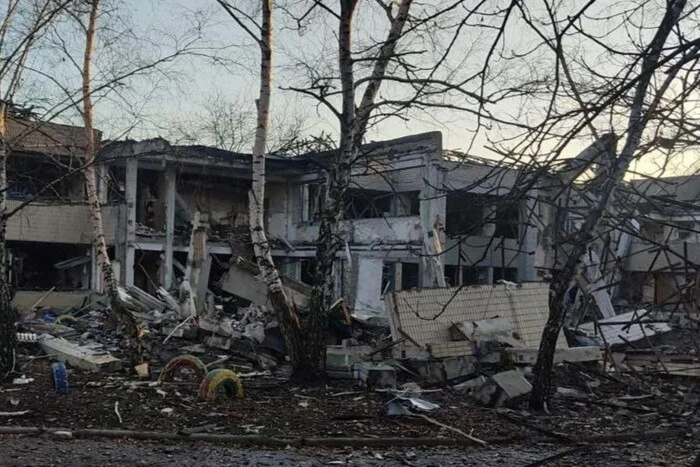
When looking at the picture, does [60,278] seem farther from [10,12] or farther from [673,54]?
[673,54]

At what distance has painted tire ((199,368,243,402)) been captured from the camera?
877 cm

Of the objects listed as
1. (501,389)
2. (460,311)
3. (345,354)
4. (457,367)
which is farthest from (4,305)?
(460,311)

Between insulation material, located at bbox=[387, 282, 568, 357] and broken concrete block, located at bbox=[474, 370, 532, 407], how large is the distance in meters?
1.48

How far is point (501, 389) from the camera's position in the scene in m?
9.02

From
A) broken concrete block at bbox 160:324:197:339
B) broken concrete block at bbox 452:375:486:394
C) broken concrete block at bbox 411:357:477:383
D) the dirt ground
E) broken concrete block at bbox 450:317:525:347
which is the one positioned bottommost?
the dirt ground

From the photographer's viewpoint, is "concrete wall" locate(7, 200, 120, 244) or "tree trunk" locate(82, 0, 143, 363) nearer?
"tree trunk" locate(82, 0, 143, 363)

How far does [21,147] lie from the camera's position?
11180 millimetres

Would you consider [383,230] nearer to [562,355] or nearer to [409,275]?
[409,275]

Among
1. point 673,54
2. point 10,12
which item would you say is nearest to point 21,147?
point 10,12

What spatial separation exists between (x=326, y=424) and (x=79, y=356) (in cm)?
561

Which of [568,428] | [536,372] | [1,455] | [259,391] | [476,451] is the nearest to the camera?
[1,455]

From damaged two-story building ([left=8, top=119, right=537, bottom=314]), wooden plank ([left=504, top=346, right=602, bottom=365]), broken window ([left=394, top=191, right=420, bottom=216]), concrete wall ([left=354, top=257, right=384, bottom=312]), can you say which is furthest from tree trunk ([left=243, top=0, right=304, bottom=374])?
broken window ([left=394, top=191, right=420, bottom=216])

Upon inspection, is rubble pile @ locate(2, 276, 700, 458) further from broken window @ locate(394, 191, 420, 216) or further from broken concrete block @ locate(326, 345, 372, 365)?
broken window @ locate(394, 191, 420, 216)

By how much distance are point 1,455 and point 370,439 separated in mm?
3265
